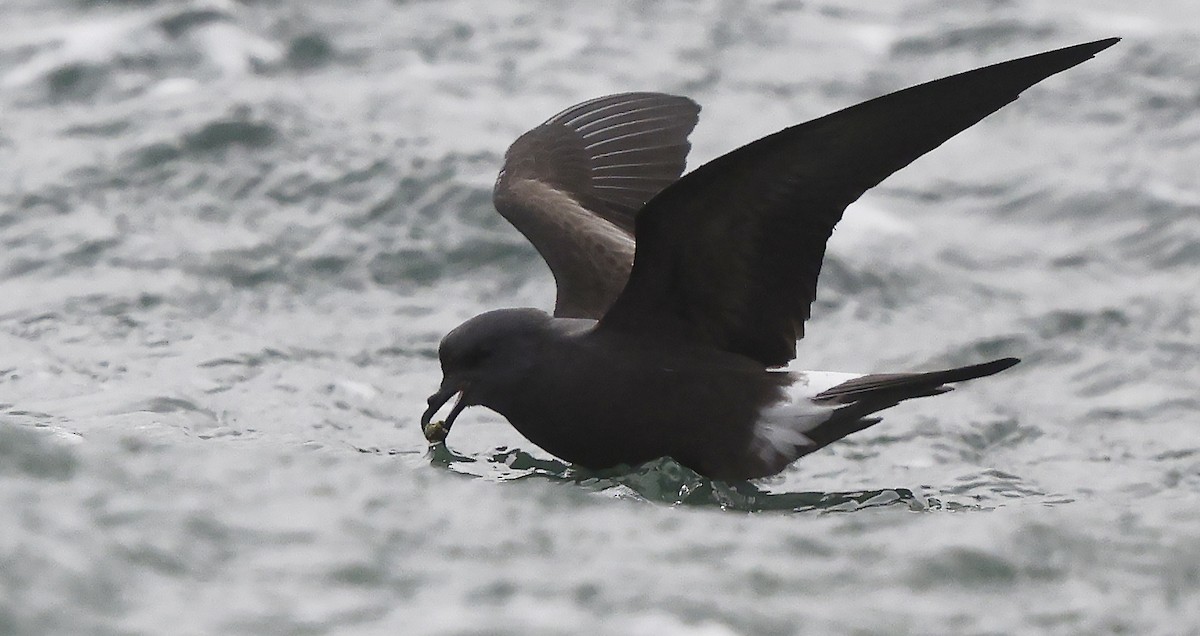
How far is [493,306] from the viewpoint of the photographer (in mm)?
7488

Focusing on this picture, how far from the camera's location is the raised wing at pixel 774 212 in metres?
4.73

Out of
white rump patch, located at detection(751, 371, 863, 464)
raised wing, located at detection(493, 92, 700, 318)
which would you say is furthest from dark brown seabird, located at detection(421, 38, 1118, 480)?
raised wing, located at detection(493, 92, 700, 318)

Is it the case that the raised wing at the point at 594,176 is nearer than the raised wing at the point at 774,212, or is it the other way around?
the raised wing at the point at 774,212

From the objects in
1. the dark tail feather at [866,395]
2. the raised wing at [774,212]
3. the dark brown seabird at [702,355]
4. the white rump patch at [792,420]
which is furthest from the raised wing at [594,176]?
the dark tail feather at [866,395]

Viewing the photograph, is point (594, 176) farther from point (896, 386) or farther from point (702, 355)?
point (896, 386)

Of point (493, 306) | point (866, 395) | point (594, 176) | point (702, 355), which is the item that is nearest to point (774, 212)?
point (702, 355)

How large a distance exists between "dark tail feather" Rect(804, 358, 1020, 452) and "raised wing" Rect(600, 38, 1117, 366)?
250mm

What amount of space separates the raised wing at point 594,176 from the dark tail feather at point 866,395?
1080 mm

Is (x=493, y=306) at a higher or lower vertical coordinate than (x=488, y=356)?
higher

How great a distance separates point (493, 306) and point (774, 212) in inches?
99.3

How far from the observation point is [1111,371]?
22.2 ft

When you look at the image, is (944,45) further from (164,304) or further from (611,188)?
(164,304)

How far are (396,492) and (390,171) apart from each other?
12.7ft

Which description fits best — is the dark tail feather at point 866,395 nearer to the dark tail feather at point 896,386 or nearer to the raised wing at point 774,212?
the dark tail feather at point 896,386
